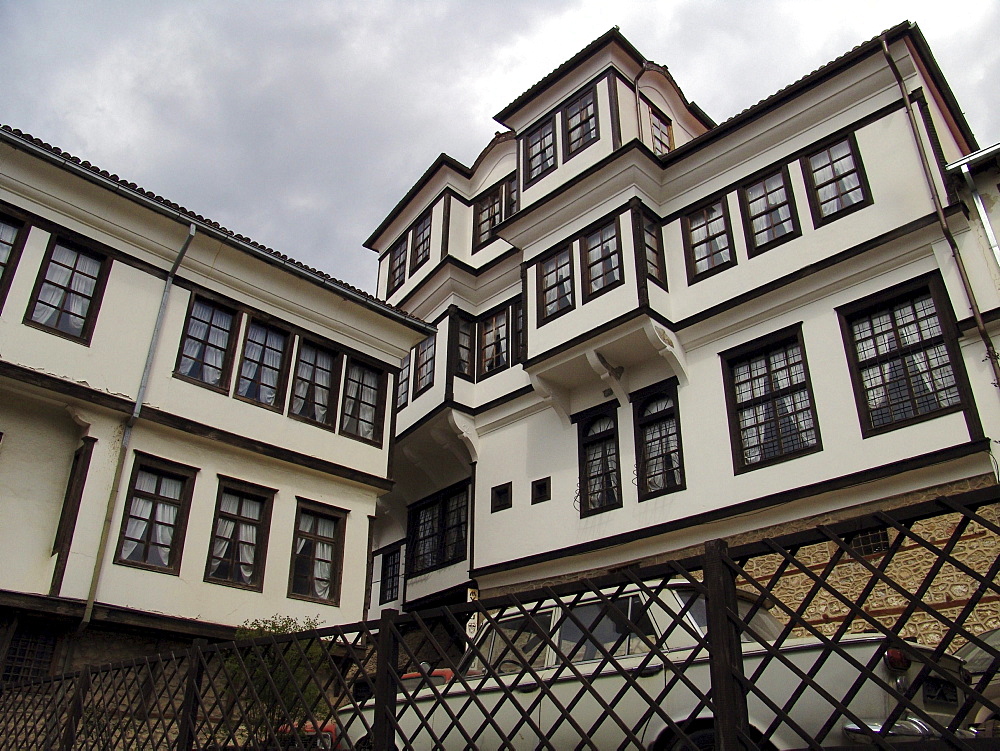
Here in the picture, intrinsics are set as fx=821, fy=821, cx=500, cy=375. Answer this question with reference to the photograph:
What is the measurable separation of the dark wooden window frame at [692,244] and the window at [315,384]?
24.8 ft

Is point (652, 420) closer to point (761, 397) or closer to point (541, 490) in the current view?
point (761, 397)

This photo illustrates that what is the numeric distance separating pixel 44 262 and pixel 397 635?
36.8 ft

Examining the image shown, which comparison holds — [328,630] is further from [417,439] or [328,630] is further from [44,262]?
→ [417,439]

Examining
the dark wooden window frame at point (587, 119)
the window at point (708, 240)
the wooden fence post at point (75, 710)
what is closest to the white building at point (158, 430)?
the wooden fence post at point (75, 710)

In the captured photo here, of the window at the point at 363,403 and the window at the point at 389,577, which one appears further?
the window at the point at 389,577

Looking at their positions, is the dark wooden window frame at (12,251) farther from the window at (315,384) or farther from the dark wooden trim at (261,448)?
the window at (315,384)

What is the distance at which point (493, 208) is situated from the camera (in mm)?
23125

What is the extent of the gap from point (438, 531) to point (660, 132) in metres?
11.2

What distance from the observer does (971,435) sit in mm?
11961

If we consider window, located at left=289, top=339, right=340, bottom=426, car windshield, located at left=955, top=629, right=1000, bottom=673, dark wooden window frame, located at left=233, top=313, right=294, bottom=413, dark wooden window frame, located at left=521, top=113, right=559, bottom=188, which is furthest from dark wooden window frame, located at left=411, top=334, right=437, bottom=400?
car windshield, located at left=955, top=629, right=1000, bottom=673

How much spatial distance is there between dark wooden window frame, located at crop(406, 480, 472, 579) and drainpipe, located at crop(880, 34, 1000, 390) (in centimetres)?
1143

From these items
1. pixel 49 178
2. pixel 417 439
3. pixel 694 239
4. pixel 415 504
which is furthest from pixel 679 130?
pixel 49 178

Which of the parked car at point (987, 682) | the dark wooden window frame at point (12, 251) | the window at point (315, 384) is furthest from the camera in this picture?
the window at point (315, 384)

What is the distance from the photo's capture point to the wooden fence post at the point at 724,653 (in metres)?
3.66
